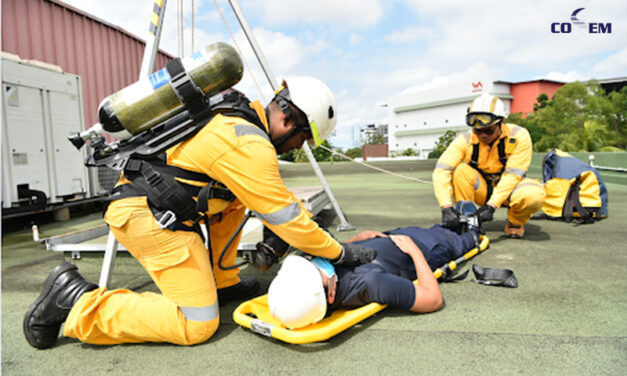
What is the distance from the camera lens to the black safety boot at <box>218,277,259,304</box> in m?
3.15

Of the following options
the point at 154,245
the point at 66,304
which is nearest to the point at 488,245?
the point at 154,245

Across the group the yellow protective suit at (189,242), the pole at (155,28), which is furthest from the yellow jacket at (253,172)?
the pole at (155,28)

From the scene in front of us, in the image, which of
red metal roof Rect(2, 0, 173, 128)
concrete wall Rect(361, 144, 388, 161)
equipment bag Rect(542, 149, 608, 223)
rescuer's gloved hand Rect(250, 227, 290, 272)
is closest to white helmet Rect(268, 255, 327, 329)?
rescuer's gloved hand Rect(250, 227, 290, 272)

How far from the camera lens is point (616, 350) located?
7.06ft

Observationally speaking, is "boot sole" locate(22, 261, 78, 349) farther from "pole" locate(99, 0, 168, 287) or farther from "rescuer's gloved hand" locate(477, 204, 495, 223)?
"rescuer's gloved hand" locate(477, 204, 495, 223)

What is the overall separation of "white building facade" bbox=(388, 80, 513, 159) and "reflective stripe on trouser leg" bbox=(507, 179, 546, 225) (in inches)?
2575

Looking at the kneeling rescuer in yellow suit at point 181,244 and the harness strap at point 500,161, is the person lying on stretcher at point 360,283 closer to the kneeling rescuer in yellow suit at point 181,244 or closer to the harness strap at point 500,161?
the kneeling rescuer in yellow suit at point 181,244

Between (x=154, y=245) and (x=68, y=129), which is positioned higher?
(x=68, y=129)

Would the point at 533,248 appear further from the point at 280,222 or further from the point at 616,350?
the point at 280,222

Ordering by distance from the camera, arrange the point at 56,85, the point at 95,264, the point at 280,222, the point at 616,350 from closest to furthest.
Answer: the point at 616,350 < the point at 280,222 < the point at 95,264 < the point at 56,85

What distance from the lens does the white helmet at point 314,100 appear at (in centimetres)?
265

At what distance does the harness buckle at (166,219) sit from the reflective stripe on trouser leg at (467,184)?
3677 mm

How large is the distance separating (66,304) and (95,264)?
6.48 ft

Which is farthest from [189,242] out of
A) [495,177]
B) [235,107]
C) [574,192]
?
[574,192]
